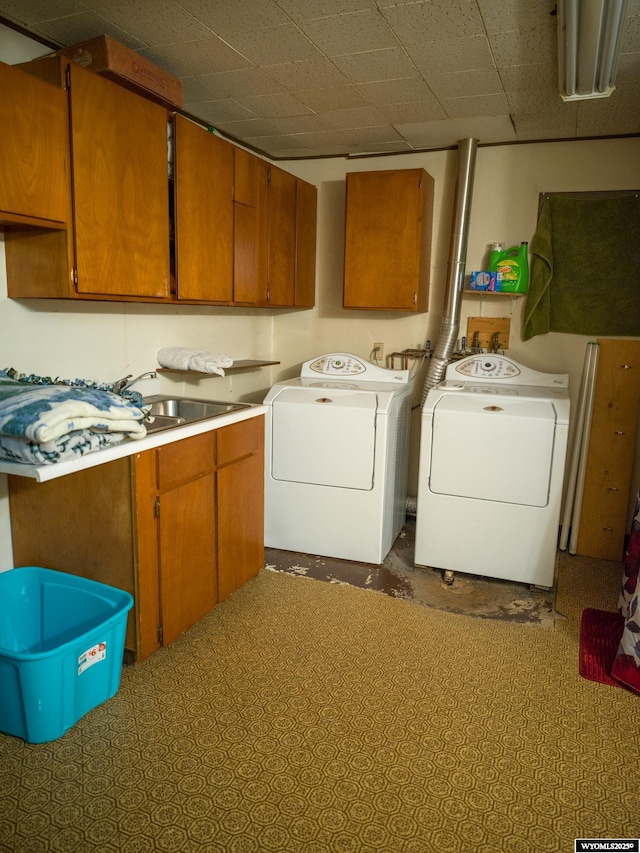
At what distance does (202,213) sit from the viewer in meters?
2.84

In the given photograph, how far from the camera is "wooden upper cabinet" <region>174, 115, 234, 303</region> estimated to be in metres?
2.68

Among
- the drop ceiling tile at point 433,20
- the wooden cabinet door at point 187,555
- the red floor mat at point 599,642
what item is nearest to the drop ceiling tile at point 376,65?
the drop ceiling tile at point 433,20

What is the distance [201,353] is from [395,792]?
2.17 meters

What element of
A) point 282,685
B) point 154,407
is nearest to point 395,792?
point 282,685

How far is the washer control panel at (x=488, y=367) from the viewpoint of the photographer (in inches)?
139

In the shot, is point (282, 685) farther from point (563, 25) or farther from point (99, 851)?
point (563, 25)

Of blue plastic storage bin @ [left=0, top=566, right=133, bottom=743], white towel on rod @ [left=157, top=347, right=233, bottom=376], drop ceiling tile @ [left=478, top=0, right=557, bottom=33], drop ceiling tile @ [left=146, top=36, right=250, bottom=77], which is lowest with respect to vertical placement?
blue plastic storage bin @ [left=0, top=566, right=133, bottom=743]

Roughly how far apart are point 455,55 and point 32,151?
1743mm

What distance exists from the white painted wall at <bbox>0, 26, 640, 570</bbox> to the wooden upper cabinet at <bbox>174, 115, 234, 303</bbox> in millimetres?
357

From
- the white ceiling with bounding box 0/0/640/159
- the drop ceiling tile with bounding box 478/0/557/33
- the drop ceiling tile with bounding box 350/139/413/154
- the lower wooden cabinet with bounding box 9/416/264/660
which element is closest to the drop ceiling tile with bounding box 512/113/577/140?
the white ceiling with bounding box 0/0/640/159

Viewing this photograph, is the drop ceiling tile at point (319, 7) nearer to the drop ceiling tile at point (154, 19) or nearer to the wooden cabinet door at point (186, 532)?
the drop ceiling tile at point (154, 19)

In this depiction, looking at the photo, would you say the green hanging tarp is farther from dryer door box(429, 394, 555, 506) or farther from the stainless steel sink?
the stainless steel sink

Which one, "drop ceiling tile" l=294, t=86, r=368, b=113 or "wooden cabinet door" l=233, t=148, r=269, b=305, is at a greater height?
"drop ceiling tile" l=294, t=86, r=368, b=113

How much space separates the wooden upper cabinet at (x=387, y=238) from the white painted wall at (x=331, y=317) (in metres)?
0.32
